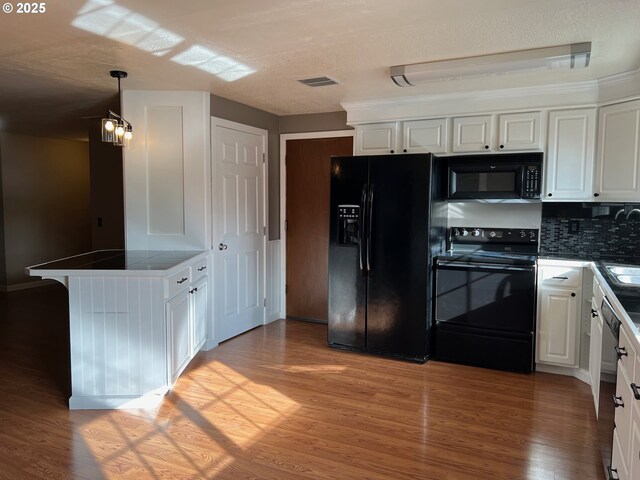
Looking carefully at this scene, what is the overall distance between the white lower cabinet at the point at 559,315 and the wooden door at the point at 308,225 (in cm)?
222

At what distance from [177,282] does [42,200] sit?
5208 mm

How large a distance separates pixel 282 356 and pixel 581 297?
7.99 ft

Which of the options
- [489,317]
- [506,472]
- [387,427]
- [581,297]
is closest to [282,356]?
[387,427]

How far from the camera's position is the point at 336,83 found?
375 centimetres

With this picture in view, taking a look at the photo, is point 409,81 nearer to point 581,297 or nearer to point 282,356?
point 581,297

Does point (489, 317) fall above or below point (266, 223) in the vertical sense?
below

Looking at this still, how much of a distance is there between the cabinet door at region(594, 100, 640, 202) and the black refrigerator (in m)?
1.21

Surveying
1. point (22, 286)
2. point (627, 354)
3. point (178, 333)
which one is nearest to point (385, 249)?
point (178, 333)

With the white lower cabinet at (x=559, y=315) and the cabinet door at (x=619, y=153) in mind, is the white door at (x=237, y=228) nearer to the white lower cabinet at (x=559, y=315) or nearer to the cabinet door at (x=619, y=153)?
the white lower cabinet at (x=559, y=315)

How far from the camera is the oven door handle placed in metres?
3.60

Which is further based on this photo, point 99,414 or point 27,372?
point 27,372

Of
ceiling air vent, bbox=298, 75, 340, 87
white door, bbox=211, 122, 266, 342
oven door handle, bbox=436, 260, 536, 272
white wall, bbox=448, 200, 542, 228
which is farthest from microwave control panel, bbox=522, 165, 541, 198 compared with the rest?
white door, bbox=211, 122, 266, 342

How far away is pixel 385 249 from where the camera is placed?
157 inches

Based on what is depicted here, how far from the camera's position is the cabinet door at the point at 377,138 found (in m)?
4.36
